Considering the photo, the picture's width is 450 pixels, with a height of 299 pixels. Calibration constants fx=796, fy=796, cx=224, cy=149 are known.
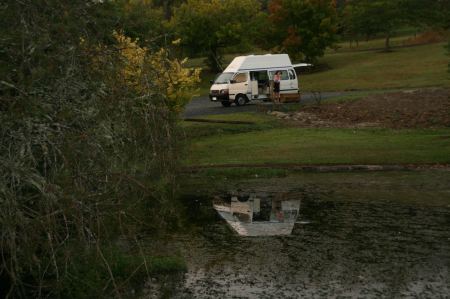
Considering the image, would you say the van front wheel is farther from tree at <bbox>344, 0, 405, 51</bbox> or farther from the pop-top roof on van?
tree at <bbox>344, 0, 405, 51</bbox>

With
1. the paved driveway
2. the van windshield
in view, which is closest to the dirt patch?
the paved driveway

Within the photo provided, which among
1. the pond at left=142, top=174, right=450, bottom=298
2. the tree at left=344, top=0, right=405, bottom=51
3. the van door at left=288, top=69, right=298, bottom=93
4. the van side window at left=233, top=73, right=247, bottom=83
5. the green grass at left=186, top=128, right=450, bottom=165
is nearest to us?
the pond at left=142, top=174, right=450, bottom=298

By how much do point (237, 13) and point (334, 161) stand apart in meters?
38.1

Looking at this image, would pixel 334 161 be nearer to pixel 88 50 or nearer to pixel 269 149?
pixel 269 149

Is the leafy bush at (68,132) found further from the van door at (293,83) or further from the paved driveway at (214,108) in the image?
the van door at (293,83)

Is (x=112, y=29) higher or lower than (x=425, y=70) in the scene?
higher

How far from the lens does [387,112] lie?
1373 inches

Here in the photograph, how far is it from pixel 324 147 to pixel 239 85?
1574 cm

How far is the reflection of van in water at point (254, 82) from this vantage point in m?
42.0

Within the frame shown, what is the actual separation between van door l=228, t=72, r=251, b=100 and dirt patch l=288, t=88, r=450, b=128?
15.7 feet

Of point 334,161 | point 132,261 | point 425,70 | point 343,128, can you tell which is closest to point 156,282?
point 132,261

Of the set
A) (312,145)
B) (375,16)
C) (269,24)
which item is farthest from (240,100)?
(375,16)

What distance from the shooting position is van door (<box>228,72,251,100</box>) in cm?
4206

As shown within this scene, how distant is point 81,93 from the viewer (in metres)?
9.01
